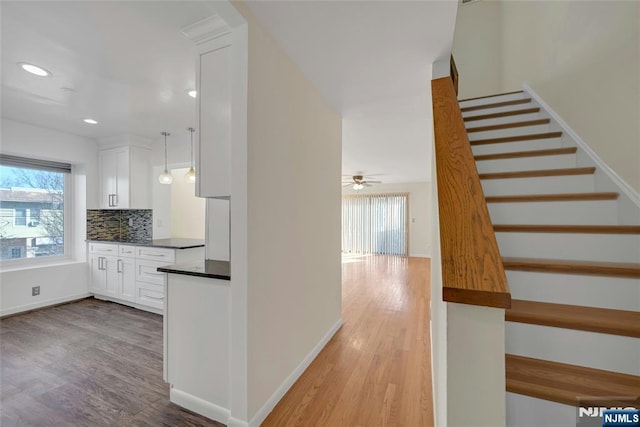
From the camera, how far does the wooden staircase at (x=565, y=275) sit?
41.0 inches

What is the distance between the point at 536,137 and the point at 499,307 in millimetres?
2404

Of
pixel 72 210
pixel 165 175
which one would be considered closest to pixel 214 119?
pixel 165 175

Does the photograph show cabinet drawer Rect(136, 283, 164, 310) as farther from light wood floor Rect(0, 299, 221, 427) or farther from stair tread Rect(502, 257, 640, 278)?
stair tread Rect(502, 257, 640, 278)

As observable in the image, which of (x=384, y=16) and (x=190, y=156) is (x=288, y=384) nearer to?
(x=384, y=16)

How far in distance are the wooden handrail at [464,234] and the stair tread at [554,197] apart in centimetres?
91

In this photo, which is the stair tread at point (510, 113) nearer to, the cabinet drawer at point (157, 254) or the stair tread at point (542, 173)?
the stair tread at point (542, 173)

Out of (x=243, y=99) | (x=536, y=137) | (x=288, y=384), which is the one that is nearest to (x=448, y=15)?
(x=243, y=99)

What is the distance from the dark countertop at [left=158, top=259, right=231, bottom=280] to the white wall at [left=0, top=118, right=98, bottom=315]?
11.2 feet

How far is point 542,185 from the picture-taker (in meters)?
1.84

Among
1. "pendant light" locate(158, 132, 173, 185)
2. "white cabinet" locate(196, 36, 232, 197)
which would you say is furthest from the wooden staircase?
"pendant light" locate(158, 132, 173, 185)

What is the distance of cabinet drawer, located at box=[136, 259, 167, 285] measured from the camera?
11.5 feet

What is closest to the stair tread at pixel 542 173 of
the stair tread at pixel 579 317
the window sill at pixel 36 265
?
the stair tread at pixel 579 317
